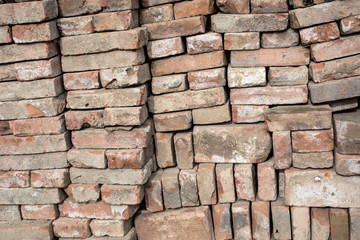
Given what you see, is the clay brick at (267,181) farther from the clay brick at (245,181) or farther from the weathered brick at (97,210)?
the weathered brick at (97,210)

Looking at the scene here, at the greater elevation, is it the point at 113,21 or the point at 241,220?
the point at 113,21

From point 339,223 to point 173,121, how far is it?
5.49 feet

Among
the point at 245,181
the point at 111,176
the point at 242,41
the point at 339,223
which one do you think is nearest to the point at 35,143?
the point at 111,176

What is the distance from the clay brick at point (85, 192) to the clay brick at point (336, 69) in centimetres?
210

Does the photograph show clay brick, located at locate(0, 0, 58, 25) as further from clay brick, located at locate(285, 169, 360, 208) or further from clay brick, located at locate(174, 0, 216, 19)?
clay brick, located at locate(285, 169, 360, 208)

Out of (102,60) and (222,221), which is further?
(222,221)

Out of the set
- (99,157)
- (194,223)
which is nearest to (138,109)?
(99,157)

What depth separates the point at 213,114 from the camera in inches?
159

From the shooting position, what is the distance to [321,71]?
3.75 metres

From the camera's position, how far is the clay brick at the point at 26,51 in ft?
12.2

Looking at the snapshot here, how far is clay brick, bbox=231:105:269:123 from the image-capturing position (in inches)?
156

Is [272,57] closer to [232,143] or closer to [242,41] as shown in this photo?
[242,41]

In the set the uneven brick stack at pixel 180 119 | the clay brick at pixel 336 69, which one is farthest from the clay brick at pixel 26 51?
the clay brick at pixel 336 69

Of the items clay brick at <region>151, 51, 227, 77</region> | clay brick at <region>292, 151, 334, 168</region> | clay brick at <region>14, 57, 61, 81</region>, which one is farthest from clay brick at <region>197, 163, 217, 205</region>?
clay brick at <region>14, 57, 61, 81</region>
